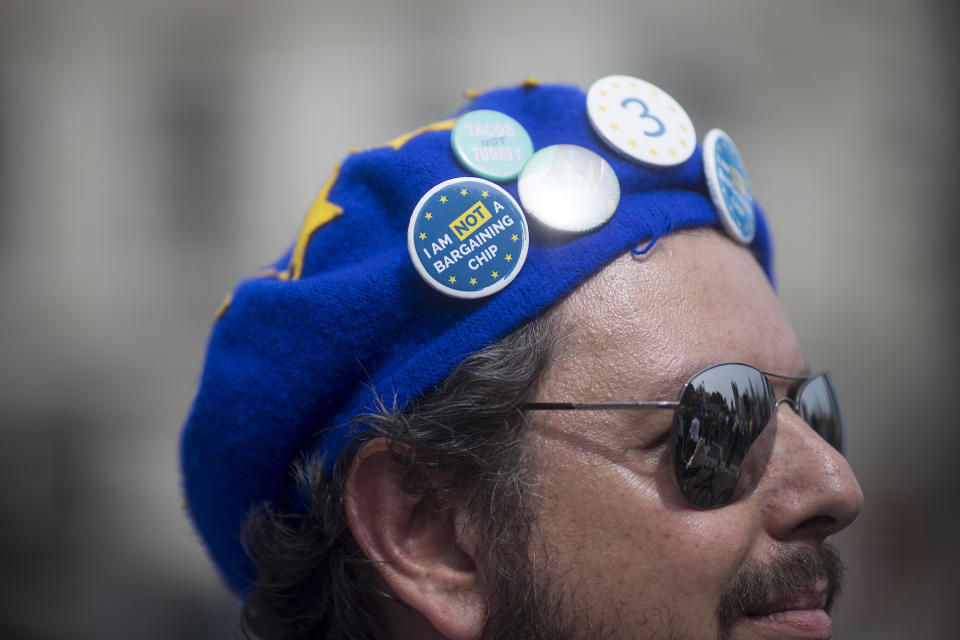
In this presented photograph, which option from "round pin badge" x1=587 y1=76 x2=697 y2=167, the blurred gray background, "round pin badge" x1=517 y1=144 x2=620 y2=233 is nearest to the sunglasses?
"round pin badge" x1=517 y1=144 x2=620 y2=233

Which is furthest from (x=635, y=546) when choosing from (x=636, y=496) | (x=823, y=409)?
(x=823, y=409)

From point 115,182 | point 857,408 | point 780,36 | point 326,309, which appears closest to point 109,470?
point 115,182

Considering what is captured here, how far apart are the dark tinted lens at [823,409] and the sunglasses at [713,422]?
22 centimetres

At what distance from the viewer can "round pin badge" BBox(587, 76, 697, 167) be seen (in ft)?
5.74

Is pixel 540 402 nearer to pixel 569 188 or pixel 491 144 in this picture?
pixel 569 188

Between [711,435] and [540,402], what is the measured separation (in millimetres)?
352

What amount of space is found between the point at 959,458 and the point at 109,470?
10.8 m

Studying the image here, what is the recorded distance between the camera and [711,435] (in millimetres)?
1532

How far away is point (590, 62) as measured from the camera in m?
9.56

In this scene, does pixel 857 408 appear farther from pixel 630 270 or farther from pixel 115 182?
pixel 115 182

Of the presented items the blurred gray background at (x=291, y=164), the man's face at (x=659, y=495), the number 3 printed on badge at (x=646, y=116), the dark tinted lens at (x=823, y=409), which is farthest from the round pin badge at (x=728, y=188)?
the blurred gray background at (x=291, y=164)

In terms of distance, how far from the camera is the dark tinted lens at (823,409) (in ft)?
5.82

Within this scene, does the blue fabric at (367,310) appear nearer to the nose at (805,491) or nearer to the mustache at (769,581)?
the nose at (805,491)

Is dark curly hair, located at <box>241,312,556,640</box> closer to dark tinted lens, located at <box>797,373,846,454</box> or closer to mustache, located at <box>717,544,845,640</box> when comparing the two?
mustache, located at <box>717,544,845,640</box>
